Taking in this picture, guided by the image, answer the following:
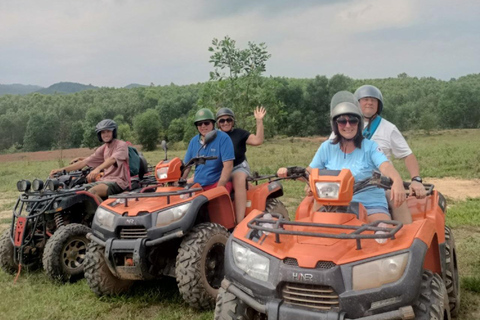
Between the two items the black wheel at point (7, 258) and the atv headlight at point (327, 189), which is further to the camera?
the black wheel at point (7, 258)

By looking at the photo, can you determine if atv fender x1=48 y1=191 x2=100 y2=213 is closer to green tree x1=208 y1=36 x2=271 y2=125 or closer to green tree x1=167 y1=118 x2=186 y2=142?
green tree x1=208 y1=36 x2=271 y2=125

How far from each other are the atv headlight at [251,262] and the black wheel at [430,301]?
0.86 m

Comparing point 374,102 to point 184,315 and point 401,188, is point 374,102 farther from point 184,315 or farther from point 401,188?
point 184,315

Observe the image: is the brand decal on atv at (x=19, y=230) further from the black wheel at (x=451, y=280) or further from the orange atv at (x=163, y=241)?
the black wheel at (x=451, y=280)

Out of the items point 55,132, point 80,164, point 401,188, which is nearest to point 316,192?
point 401,188

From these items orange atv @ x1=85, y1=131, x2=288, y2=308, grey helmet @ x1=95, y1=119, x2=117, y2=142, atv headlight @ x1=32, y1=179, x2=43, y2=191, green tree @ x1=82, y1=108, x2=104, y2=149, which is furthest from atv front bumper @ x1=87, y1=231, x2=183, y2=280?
green tree @ x1=82, y1=108, x2=104, y2=149

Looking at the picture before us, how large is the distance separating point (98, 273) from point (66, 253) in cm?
106

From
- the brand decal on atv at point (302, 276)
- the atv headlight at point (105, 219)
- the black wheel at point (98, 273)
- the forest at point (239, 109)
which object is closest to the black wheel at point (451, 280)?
the brand decal on atv at point (302, 276)

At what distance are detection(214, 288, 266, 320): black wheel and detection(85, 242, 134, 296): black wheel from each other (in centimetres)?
221

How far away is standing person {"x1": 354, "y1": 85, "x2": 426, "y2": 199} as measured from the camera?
15.4 ft

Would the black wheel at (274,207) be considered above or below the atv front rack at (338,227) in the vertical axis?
below

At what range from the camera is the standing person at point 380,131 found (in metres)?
4.70

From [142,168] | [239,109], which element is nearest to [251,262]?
[142,168]

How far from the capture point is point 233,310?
3023 mm
